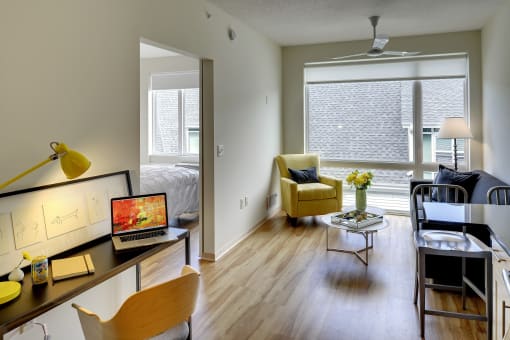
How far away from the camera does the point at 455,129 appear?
4488 mm

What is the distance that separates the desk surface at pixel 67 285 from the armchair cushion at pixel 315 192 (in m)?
2.84

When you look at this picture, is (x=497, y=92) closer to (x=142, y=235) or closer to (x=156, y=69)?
(x=142, y=235)

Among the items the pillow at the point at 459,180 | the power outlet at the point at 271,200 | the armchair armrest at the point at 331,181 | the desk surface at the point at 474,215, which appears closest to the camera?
the desk surface at the point at 474,215

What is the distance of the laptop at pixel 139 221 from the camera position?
2035 mm

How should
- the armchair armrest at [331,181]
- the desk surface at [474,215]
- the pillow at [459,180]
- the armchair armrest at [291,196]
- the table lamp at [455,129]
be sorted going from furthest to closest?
the armchair armrest at [331,181]
the armchair armrest at [291,196]
the table lamp at [455,129]
the pillow at [459,180]
the desk surface at [474,215]

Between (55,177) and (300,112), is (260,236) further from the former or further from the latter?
(55,177)

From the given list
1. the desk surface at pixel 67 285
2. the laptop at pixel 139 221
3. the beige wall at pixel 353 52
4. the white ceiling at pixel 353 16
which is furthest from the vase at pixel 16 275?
the beige wall at pixel 353 52

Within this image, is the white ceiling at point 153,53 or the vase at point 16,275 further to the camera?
the white ceiling at point 153,53

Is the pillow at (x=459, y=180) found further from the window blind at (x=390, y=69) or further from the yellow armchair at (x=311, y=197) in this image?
the window blind at (x=390, y=69)

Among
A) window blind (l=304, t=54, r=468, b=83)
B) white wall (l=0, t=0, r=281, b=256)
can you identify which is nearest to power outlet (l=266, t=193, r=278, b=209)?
white wall (l=0, t=0, r=281, b=256)

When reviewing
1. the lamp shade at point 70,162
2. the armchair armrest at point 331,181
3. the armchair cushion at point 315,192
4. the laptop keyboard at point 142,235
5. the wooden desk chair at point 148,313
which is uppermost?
the lamp shade at point 70,162

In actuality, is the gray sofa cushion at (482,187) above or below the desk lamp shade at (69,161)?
below

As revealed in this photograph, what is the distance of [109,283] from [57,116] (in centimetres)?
110

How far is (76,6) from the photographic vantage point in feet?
6.48
